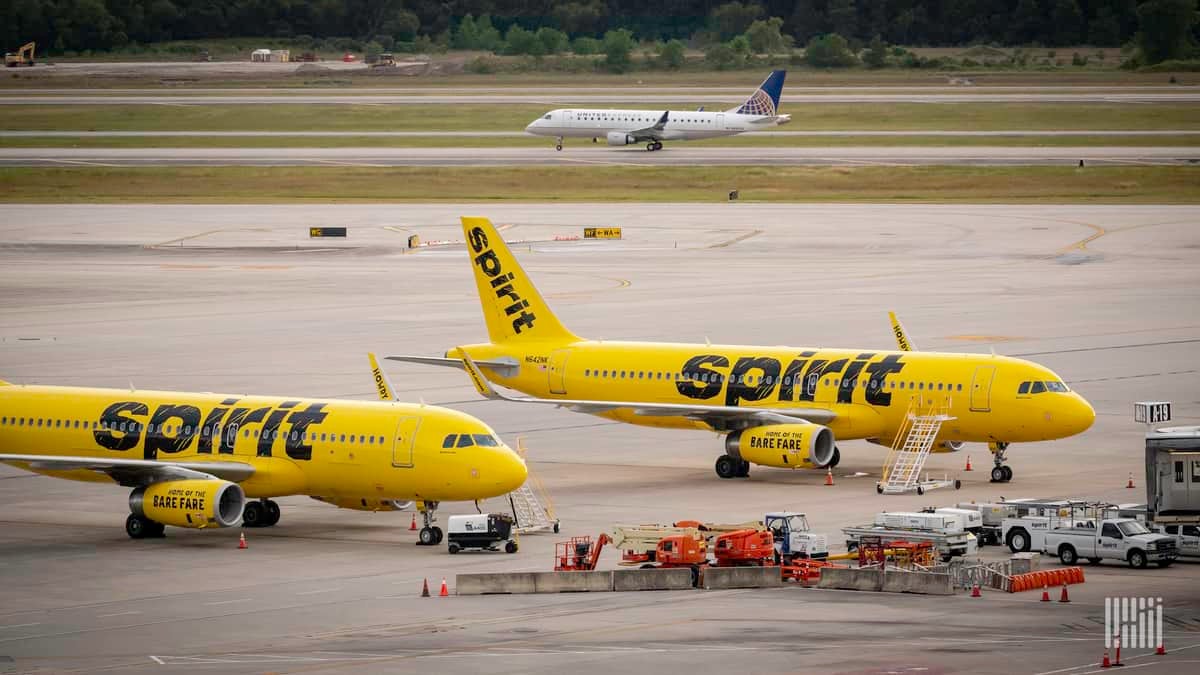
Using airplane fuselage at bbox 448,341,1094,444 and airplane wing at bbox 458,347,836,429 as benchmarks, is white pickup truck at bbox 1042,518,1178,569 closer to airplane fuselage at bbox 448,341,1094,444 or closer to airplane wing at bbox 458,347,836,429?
airplane fuselage at bbox 448,341,1094,444

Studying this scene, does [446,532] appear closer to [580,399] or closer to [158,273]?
[580,399]

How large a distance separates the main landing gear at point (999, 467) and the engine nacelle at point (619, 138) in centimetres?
13923

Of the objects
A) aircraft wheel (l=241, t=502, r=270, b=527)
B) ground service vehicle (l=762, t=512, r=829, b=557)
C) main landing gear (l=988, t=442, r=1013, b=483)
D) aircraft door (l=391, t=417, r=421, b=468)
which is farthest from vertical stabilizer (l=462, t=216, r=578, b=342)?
ground service vehicle (l=762, t=512, r=829, b=557)

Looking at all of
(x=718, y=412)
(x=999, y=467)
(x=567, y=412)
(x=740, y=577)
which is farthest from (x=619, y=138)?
(x=740, y=577)

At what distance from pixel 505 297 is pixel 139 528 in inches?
745

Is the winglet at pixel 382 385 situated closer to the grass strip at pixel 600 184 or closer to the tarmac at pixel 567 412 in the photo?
the tarmac at pixel 567 412

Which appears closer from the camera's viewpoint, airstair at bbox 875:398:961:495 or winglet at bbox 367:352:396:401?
airstair at bbox 875:398:961:495

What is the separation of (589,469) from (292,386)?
62.8ft

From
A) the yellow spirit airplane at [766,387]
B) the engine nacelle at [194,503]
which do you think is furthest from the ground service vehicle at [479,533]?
the yellow spirit airplane at [766,387]

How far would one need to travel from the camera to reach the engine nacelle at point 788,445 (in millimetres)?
56188

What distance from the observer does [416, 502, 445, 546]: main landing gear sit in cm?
4844

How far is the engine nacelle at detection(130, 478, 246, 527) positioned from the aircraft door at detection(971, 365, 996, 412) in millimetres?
21177

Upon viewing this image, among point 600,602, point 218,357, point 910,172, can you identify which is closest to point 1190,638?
point 600,602

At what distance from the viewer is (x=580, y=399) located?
63562 mm
